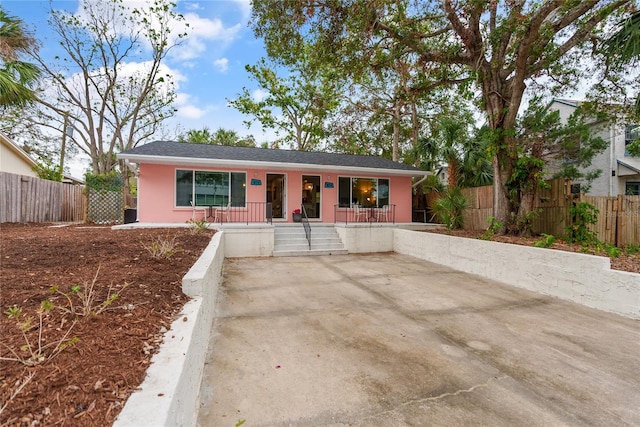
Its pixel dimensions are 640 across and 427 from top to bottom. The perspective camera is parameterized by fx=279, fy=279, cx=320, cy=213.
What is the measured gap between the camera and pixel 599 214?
5.93 metres

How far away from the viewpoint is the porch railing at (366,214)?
37.6 feet

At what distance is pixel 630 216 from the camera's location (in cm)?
564

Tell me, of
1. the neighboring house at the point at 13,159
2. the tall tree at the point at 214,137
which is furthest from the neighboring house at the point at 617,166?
the neighboring house at the point at 13,159

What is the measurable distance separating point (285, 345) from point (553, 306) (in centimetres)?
414

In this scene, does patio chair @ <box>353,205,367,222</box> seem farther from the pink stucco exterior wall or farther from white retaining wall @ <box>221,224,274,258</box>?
white retaining wall @ <box>221,224,274,258</box>

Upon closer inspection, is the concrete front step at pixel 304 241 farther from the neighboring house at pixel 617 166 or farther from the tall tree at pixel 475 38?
the neighboring house at pixel 617 166

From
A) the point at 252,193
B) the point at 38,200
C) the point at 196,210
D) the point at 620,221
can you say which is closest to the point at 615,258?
the point at 620,221

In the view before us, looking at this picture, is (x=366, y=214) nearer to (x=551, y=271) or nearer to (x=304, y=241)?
(x=304, y=241)

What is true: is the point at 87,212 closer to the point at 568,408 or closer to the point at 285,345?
the point at 285,345

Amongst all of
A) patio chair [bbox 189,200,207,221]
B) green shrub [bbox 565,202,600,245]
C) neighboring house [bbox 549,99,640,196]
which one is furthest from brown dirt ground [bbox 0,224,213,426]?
neighboring house [bbox 549,99,640,196]

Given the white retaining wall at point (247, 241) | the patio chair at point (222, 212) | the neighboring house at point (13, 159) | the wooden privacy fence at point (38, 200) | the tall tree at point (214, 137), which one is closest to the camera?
the white retaining wall at point (247, 241)

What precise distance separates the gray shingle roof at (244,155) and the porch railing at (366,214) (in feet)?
5.66

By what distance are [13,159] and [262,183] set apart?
40.2 ft

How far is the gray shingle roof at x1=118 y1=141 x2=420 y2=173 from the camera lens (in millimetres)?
9195
